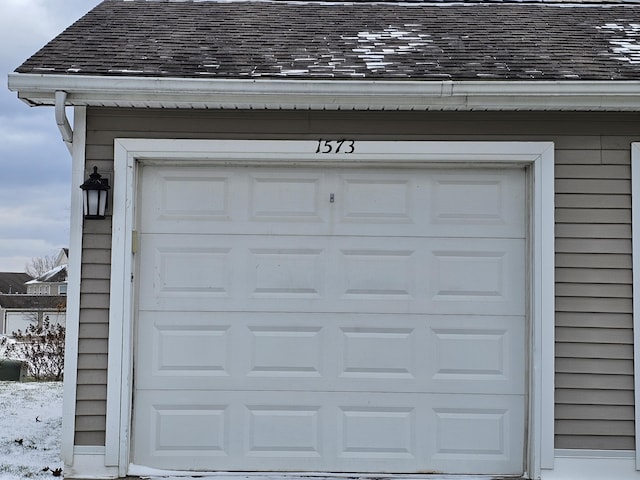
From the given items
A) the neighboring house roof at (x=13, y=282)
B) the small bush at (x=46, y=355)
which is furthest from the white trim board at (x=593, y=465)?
the neighboring house roof at (x=13, y=282)

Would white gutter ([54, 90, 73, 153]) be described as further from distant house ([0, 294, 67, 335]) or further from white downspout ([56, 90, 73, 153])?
distant house ([0, 294, 67, 335])

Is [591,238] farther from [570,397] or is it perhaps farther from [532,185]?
[570,397]

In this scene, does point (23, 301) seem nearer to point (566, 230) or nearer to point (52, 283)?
point (52, 283)

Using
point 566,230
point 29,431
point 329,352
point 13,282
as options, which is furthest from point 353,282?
point 13,282

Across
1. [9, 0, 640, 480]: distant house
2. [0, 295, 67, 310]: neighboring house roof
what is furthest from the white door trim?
[0, 295, 67, 310]: neighboring house roof

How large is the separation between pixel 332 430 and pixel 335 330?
0.66 m

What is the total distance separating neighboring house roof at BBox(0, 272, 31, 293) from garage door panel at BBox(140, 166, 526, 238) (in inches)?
1769

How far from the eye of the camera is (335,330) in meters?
4.37

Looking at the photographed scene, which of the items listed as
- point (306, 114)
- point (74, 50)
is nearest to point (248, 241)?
point (306, 114)

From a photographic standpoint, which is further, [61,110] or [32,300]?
[32,300]

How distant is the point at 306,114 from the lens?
436cm

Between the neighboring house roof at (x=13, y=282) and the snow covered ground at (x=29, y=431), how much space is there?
41586 millimetres

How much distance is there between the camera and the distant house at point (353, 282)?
4246mm

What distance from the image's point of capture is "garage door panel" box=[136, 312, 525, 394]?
4352 millimetres
